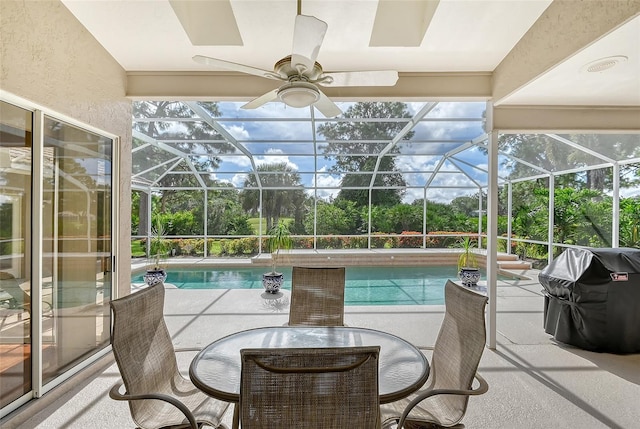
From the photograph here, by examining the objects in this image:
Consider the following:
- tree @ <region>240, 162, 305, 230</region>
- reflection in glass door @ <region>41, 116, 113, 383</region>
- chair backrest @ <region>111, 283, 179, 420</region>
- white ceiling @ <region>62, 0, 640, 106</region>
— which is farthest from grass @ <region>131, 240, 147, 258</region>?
chair backrest @ <region>111, 283, 179, 420</region>

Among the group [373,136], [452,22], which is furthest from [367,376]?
[373,136]

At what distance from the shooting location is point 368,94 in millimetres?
3656

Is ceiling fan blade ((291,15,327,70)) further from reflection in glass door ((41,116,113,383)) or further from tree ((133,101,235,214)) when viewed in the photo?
tree ((133,101,235,214))

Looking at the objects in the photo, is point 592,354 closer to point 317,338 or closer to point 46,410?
point 317,338

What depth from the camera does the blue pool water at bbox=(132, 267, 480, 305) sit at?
622 cm

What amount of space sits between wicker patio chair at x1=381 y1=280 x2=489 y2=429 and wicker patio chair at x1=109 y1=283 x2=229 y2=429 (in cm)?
102

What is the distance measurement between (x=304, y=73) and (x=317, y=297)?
1784mm

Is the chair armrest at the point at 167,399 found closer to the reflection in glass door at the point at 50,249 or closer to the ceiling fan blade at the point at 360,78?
the reflection in glass door at the point at 50,249

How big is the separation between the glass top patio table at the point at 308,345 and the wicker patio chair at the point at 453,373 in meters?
0.12

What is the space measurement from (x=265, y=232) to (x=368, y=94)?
279 inches

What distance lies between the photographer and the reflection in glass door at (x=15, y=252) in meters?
2.24

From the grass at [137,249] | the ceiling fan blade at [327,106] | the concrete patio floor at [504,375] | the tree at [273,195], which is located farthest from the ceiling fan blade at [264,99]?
the grass at [137,249]

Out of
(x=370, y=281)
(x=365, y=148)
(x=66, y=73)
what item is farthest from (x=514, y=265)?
(x=66, y=73)

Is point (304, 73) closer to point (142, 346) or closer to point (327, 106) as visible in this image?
point (327, 106)
